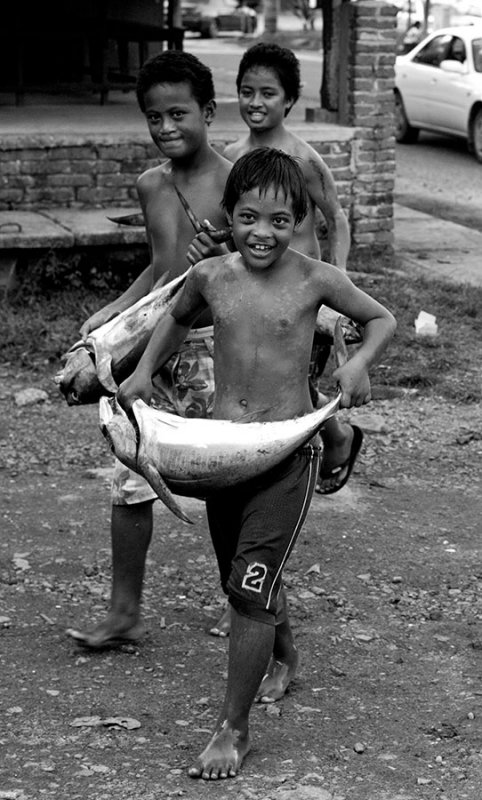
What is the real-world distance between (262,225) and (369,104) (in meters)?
6.70

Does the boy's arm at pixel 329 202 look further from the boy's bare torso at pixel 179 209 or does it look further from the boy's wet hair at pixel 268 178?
the boy's wet hair at pixel 268 178

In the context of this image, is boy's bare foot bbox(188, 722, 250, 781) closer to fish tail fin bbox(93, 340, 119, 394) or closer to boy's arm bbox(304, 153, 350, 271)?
fish tail fin bbox(93, 340, 119, 394)

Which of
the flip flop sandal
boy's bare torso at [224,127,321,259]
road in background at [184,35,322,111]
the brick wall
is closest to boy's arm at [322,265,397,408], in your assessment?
boy's bare torso at [224,127,321,259]

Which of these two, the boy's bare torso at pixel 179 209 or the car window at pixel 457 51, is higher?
the boy's bare torso at pixel 179 209

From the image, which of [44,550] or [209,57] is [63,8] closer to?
[44,550]

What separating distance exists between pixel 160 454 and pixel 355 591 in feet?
4.54

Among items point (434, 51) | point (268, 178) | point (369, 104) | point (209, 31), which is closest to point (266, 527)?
point (268, 178)

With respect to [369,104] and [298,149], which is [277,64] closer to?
[298,149]

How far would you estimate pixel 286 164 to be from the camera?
3230mm

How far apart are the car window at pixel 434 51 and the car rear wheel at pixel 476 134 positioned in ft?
4.06

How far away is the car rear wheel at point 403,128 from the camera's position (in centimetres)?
1675

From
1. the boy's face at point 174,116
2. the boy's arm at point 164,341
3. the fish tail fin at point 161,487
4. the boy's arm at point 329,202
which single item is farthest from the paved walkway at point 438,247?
the fish tail fin at point 161,487

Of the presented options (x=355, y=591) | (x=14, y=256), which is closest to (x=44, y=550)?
(x=355, y=591)

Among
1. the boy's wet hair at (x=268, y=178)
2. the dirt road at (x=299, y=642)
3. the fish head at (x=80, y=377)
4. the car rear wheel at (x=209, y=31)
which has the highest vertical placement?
the boy's wet hair at (x=268, y=178)
